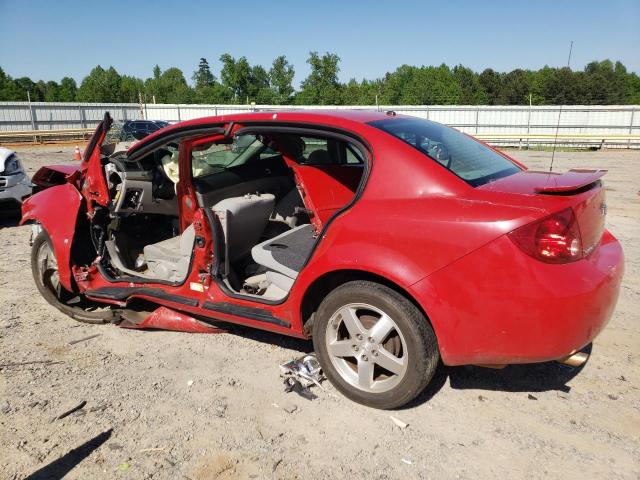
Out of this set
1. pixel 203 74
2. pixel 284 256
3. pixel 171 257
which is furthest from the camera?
pixel 203 74

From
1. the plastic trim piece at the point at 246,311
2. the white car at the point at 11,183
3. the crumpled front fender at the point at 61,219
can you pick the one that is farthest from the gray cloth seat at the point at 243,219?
the white car at the point at 11,183

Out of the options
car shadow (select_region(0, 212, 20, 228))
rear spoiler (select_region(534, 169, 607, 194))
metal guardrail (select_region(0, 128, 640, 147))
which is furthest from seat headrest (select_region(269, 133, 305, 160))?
metal guardrail (select_region(0, 128, 640, 147))

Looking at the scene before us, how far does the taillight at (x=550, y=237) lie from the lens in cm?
242

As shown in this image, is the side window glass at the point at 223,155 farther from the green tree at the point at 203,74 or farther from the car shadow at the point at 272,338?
the green tree at the point at 203,74

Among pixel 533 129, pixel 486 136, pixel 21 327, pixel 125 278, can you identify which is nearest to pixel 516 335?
pixel 125 278

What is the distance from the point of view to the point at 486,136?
993 inches

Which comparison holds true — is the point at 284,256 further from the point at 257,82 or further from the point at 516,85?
the point at 516,85

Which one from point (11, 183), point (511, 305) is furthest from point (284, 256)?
point (11, 183)

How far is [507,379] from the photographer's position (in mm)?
3295

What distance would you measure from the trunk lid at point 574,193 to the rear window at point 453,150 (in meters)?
0.14

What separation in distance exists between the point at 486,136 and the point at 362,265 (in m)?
24.5

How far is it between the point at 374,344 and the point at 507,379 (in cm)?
107

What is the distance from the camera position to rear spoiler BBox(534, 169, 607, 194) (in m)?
2.54

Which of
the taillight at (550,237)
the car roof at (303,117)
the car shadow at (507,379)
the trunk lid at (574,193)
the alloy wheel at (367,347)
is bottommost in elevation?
the car shadow at (507,379)
